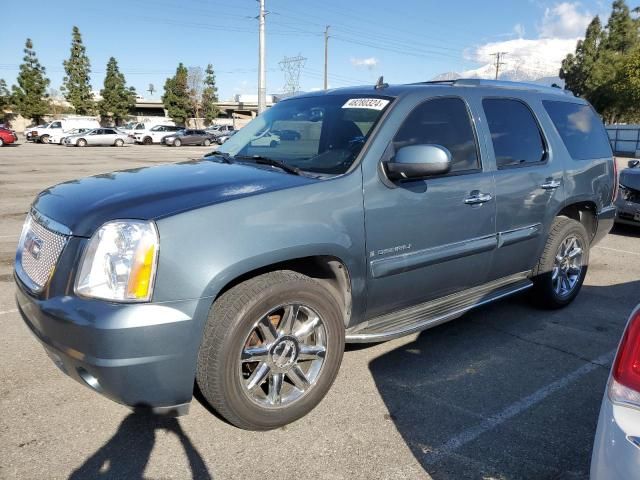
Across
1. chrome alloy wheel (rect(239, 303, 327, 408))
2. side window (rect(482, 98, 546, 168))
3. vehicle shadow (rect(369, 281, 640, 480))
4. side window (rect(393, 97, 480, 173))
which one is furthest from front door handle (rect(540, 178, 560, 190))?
chrome alloy wheel (rect(239, 303, 327, 408))

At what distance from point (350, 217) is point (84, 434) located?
6.09 feet

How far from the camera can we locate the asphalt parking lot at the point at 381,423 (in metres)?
2.50

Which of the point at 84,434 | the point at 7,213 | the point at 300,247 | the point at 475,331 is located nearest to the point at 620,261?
the point at 475,331

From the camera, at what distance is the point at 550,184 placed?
4195 millimetres

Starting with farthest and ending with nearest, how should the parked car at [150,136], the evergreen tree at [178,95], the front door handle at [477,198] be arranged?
the evergreen tree at [178,95]
the parked car at [150,136]
the front door handle at [477,198]

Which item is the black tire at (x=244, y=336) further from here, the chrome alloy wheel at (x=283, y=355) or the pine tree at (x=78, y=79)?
the pine tree at (x=78, y=79)

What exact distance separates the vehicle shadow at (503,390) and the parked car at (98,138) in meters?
38.4

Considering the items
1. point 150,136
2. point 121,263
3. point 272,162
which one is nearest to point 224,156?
point 272,162

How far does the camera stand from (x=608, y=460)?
64.3 inches

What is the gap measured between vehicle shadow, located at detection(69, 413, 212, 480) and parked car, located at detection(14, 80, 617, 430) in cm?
31

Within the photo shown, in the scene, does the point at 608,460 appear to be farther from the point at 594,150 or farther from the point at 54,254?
the point at 594,150

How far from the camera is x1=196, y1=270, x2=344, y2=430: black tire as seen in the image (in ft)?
8.10

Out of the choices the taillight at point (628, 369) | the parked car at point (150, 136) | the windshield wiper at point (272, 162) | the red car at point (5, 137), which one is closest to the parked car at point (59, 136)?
the parked car at point (150, 136)

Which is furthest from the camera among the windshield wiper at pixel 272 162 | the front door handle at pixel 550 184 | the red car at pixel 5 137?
the red car at pixel 5 137
